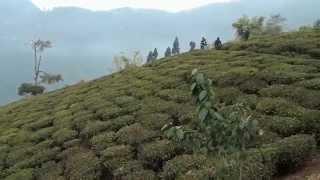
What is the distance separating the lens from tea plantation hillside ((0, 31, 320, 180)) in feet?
58.6

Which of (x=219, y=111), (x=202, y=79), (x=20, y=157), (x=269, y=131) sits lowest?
(x=20, y=157)

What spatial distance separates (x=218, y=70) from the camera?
100ft

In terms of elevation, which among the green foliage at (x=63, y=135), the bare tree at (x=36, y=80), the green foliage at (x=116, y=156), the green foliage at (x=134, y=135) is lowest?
the bare tree at (x=36, y=80)

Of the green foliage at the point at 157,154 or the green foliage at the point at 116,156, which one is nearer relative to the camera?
the green foliage at the point at 157,154

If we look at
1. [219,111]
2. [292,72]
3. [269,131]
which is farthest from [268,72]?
[219,111]

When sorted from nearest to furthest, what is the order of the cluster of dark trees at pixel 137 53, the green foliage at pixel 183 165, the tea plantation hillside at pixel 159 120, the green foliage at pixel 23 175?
the green foliage at pixel 183 165 → the tea plantation hillside at pixel 159 120 → the green foliage at pixel 23 175 → the cluster of dark trees at pixel 137 53

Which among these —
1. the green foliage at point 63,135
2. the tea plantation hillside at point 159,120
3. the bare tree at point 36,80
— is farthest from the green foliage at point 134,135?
the bare tree at point 36,80

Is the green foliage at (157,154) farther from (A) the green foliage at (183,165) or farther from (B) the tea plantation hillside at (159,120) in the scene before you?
(A) the green foliage at (183,165)

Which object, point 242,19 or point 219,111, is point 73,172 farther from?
point 242,19

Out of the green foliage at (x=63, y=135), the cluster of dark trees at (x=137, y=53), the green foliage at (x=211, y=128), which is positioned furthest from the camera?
the cluster of dark trees at (x=137, y=53)

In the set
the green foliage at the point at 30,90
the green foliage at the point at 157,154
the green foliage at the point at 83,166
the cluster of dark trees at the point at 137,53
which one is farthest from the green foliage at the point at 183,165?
the green foliage at the point at 30,90

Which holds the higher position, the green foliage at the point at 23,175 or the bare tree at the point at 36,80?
the green foliage at the point at 23,175

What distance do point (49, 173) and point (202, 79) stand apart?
1304 centimetres

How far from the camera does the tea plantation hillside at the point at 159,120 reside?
17859 mm
